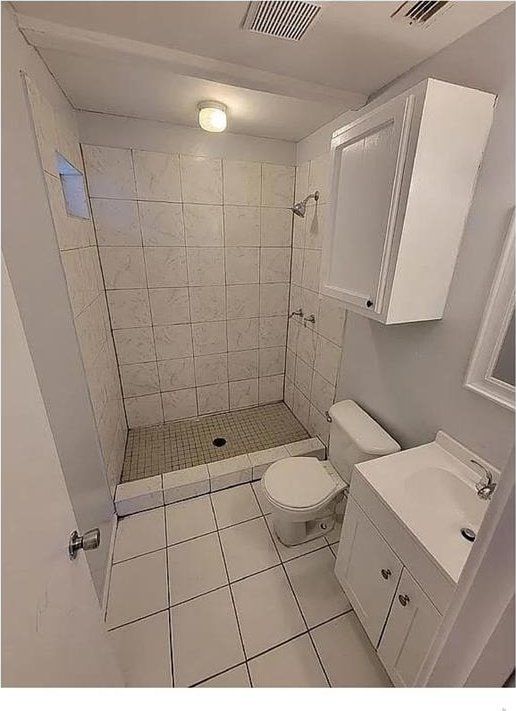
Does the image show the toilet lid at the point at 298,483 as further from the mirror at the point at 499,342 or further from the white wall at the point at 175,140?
the white wall at the point at 175,140

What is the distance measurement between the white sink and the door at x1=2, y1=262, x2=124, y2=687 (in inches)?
36.8

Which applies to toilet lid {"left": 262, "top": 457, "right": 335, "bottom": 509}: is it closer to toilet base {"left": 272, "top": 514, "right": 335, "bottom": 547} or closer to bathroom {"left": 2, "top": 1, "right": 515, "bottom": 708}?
bathroom {"left": 2, "top": 1, "right": 515, "bottom": 708}

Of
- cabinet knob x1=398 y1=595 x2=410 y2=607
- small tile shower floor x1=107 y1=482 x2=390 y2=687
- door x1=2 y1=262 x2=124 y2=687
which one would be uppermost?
door x1=2 y1=262 x2=124 y2=687

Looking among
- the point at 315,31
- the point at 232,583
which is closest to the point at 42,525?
the point at 232,583

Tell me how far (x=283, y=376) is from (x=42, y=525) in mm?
2306

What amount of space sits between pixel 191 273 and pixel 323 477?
5.45 feet

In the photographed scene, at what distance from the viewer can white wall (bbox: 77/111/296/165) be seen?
5.74 ft

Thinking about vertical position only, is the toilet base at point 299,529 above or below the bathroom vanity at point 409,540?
below

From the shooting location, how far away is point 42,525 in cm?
57

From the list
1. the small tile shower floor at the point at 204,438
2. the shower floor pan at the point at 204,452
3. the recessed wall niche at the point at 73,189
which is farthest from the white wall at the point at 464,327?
the recessed wall niche at the point at 73,189

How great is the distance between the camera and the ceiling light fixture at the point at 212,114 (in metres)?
1.55

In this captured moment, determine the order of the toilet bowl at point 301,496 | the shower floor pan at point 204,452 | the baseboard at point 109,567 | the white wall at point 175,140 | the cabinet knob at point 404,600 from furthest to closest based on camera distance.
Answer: the shower floor pan at point 204,452 < the white wall at point 175,140 < the toilet bowl at point 301,496 < the baseboard at point 109,567 < the cabinet knob at point 404,600

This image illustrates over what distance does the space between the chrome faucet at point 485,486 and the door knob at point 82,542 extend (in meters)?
1.17

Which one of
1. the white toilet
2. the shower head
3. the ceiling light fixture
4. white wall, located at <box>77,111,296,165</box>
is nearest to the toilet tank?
the white toilet
